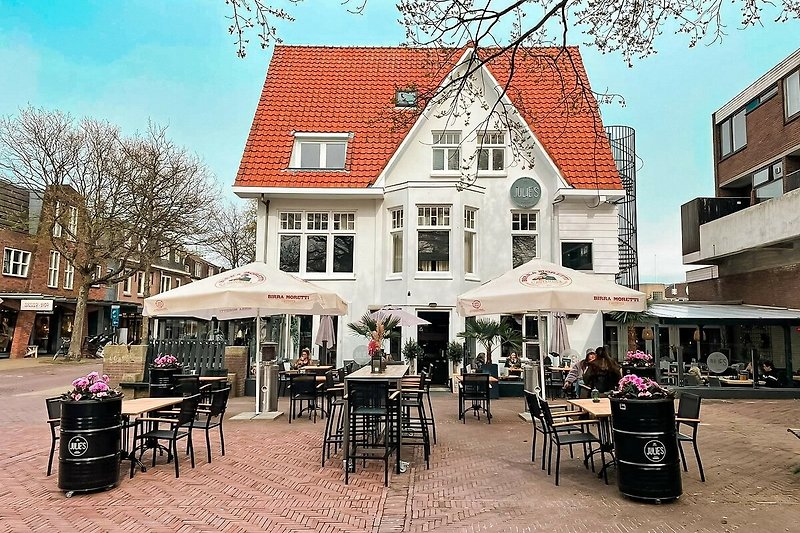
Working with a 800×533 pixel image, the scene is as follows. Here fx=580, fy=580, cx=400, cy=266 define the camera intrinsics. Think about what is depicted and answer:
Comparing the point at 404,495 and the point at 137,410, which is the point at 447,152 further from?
the point at 404,495

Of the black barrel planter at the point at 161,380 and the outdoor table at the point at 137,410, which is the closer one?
the outdoor table at the point at 137,410

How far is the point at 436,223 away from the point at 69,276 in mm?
27998

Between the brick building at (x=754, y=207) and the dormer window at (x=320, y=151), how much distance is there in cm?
1342

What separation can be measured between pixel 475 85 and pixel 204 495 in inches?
617

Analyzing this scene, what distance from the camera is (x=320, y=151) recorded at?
1912cm

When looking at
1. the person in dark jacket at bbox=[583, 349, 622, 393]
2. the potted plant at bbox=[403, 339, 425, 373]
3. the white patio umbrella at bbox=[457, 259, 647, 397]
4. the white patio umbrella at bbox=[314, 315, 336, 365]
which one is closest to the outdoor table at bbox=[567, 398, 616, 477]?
the white patio umbrella at bbox=[457, 259, 647, 397]

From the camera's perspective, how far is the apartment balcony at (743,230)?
1705cm

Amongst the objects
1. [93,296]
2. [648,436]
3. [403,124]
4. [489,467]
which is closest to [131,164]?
[93,296]

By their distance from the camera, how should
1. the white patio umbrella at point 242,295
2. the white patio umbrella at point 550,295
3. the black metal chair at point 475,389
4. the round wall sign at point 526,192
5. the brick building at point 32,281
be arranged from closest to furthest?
the white patio umbrella at point 550,295, the white patio umbrella at point 242,295, the black metal chair at point 475,389, the round wall sign at point 526,192, the brick building at point 32,281

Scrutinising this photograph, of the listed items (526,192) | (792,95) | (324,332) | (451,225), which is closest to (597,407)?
(324,332)

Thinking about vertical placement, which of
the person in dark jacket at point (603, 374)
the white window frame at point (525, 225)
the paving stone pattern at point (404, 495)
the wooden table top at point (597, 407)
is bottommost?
the paving stone pattern at point (404, 495)

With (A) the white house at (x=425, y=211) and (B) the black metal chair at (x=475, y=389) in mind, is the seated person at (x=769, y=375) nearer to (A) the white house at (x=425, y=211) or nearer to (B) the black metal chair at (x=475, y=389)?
(A) the white house at (x=425, y=211)

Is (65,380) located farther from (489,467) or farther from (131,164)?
(489,467)

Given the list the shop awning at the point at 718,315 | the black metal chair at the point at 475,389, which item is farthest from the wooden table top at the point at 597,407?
the shop awning at the point at 718,315
